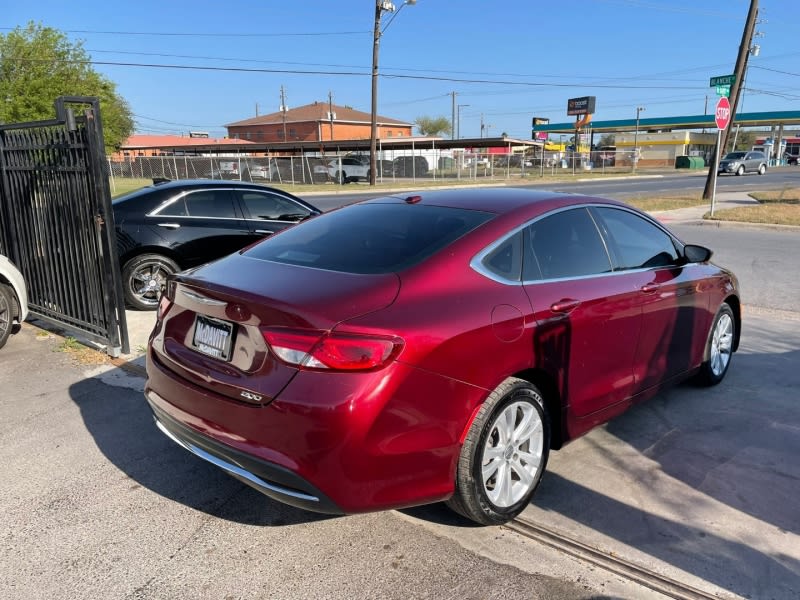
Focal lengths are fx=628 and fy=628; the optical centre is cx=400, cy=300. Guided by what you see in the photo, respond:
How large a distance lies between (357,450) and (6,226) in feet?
19.1

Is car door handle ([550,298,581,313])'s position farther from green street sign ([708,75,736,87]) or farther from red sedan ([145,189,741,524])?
green street sign ([708,75,736,87])

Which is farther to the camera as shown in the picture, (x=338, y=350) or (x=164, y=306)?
(x=164, y=306)

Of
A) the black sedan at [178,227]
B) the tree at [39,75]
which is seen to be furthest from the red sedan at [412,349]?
the tree at [39,75]

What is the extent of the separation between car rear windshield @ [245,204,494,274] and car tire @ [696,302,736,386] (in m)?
2.52

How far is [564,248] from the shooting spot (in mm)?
3586

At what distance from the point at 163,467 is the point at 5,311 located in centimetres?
322

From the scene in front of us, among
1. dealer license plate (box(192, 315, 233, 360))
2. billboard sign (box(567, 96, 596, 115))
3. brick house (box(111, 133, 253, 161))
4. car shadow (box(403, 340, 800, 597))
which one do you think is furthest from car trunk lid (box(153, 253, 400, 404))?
billboard sign (box(567, 96, 596, 115))

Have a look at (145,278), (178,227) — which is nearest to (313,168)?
(178,227)

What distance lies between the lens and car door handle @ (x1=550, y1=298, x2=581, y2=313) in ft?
10.8

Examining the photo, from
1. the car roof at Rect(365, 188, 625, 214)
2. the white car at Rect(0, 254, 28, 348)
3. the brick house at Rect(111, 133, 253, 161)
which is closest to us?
the car roof at Rect(365, 188, 625, 214)

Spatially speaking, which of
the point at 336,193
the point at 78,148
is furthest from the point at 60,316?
the point at 336,193

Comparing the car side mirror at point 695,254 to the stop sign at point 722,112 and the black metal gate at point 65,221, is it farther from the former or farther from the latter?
the stop sign at point 722,112

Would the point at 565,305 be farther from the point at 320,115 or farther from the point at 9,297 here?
the point at 320,115

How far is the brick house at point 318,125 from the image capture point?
285 feet
